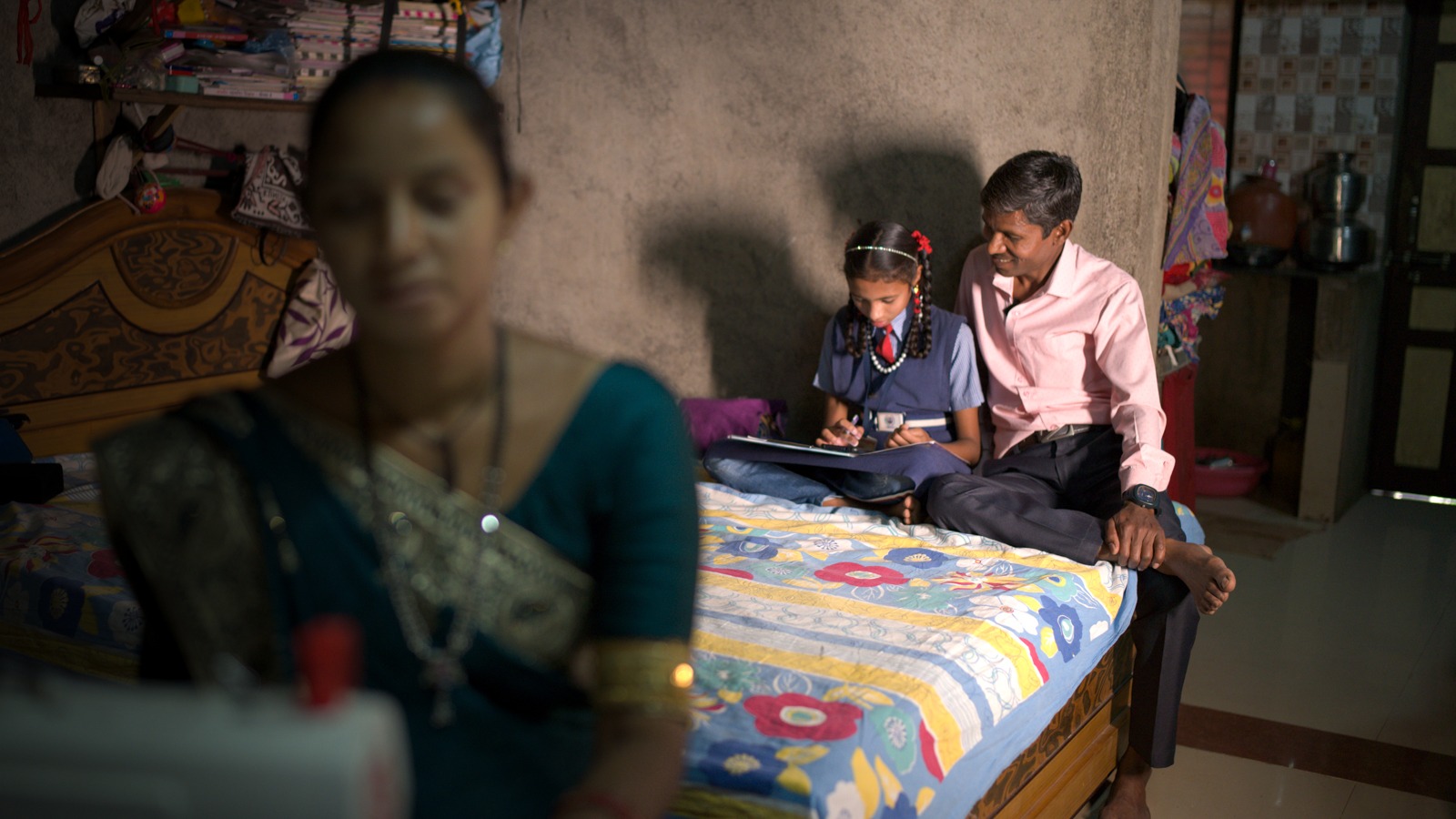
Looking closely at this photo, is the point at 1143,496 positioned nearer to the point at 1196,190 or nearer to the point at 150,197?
the point at 1196,190

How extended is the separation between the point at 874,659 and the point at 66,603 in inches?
58.5

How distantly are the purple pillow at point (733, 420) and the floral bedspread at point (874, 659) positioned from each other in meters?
→ 0.62

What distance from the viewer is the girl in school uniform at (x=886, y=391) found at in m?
2.83

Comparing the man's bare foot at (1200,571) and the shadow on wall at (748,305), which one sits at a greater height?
the shadow on wall at (748,305)

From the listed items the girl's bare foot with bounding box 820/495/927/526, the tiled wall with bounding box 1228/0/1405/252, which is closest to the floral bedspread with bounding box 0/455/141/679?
the girl's bare foot with bounding box 820/495/927/526

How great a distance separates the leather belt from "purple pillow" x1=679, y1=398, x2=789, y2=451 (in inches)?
29.5

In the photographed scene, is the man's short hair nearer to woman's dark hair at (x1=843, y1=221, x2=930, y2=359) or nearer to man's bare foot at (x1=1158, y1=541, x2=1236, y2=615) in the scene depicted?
woman's dark hair at (x1=843, y1=221, x2=930, y2=359)

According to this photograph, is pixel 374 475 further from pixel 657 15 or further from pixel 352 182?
pixel 657 15

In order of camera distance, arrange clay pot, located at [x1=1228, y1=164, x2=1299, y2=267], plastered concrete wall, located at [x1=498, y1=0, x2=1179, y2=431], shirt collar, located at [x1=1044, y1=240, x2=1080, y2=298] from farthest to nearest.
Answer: clay pot, located at [x1=1228, y1=164, x2=1299, y2=267], plastered concrete wall, located at [x1=498, y1=0, x2=1179, y2=431], shirt collar, located at [x1=1044, y1=240, x2=1080, y2=298]

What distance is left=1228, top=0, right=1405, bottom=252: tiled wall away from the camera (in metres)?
5.14

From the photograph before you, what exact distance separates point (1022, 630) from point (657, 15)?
2369 millimetres

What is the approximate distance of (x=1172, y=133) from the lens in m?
3.21

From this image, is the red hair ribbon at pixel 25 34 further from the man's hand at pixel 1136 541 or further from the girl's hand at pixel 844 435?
the man's hand at pixel 1136 541

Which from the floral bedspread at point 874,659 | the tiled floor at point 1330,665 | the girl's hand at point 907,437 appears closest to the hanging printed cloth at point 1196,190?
the girl's hand at point 907,437
